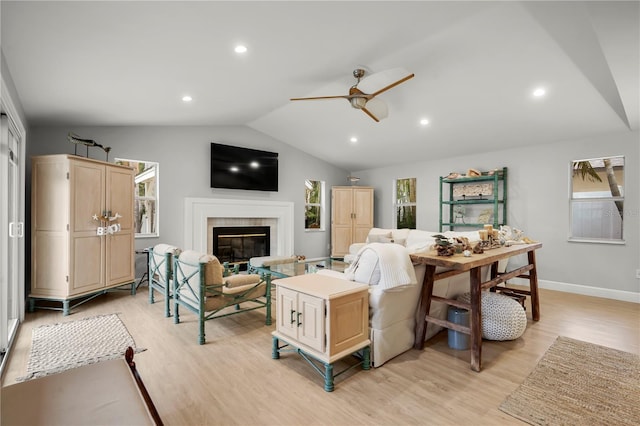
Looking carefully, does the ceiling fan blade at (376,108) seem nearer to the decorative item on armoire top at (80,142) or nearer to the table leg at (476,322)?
the table leg at (476,322)

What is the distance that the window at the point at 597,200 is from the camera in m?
4.59

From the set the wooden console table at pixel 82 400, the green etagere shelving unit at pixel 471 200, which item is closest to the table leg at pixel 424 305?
the wooden console table at pixel 82 400

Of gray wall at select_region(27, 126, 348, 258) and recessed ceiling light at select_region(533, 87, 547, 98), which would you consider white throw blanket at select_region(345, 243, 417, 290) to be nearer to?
recessed ceiling light at select_region(533, 87, 547, 98)

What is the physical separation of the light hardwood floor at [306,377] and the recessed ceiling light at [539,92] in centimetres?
274

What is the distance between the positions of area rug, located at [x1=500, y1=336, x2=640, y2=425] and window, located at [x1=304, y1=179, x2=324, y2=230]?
17.2 ft

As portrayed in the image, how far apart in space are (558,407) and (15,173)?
516 cm

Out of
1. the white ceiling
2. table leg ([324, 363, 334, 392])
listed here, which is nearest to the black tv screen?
the white ceiling

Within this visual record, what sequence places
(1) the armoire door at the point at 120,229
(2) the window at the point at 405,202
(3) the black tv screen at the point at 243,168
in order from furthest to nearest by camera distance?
1. (2) the window at the point at 405,202
2. (3) the black tv screen at the point at 243,168
3. (1) the armoire door at the point at 120,229

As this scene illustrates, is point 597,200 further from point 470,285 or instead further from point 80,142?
point 80,142

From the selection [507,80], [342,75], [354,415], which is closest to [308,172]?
[342,75]

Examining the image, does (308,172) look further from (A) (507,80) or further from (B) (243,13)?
(B) (243,13)

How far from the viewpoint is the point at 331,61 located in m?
3.29

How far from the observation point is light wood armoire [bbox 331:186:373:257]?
7.27 metres

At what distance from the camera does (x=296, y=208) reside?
6996 millimetres
